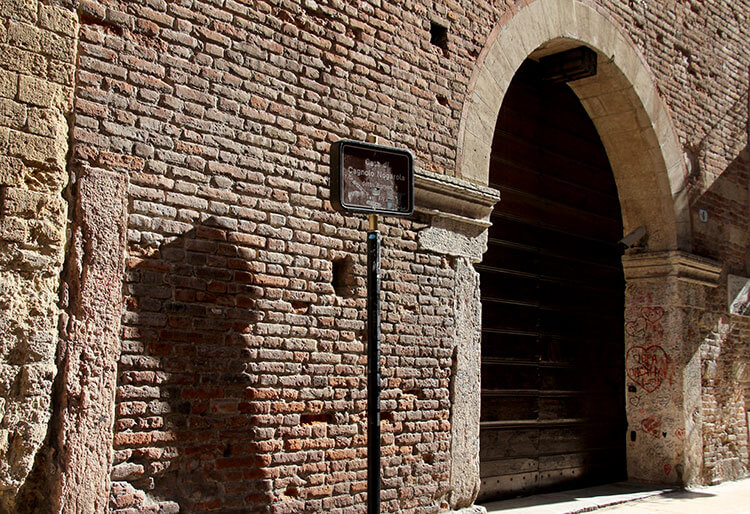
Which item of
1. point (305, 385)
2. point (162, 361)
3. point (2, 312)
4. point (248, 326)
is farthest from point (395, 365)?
point (2, 312)

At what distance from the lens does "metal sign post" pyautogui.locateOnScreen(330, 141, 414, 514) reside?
3.22 metres

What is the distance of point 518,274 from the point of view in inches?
273

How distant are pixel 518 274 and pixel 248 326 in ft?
11.1

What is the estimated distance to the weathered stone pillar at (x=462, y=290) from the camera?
512cm

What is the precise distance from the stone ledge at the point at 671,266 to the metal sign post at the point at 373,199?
4892 millimetres

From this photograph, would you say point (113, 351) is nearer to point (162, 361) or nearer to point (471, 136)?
point (162, 361)

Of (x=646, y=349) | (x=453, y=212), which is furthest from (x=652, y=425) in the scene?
(x=453, y=212)

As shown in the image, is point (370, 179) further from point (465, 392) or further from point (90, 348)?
point (465, 392)

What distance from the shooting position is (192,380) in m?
3.92

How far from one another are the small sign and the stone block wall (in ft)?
4.16

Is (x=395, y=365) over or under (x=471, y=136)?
under

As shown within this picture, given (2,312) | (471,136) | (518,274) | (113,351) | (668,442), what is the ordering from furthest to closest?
1. (668,442)
2. (518,274)
3. (471,136)
4. (113,351)
5. (2,312)

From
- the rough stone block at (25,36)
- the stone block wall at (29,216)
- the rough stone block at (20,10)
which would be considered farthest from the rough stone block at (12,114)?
the rough stone block at (20,10)

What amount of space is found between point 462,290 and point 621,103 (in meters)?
3.14
